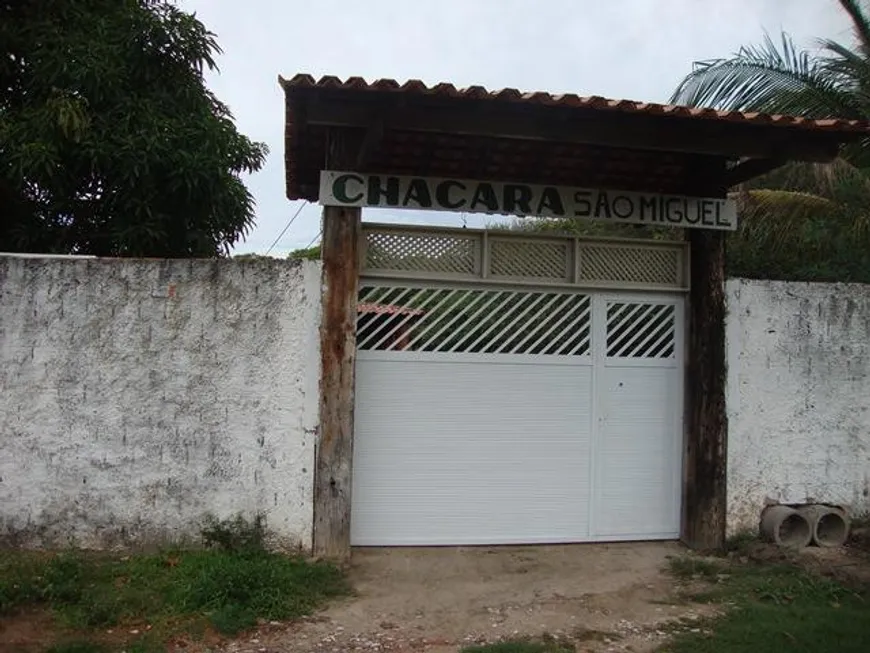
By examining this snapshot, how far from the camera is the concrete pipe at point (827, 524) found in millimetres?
6074

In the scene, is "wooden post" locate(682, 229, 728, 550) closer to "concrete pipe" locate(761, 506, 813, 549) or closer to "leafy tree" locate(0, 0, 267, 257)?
"concrete pipe" locate(761, 506, 813, 549)

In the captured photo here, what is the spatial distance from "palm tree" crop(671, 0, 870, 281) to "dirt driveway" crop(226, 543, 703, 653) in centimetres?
489

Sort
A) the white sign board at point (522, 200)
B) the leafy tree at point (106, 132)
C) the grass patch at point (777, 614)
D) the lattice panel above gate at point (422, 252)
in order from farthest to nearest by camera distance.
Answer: the leafy tree at point (106, 132) < the lattice panel above gate at point (422, 252) < the white sign board at point (522, 200) < the grass patch at point (777, 614)

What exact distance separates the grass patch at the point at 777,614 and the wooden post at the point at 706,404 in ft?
1.40

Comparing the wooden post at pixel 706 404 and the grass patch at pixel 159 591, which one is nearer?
the grass patch at pixel 159 591

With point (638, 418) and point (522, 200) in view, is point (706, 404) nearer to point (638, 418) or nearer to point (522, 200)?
point (638, 418)

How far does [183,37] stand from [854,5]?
713 centimetres

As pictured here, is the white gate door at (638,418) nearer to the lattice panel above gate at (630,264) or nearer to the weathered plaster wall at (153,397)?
the lattice panel above gate at (630,264)

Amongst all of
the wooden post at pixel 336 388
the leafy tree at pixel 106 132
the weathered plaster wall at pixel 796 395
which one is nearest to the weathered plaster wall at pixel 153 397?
the wooden post at pixel 336 388

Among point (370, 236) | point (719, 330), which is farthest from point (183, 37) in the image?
point (719, 330)

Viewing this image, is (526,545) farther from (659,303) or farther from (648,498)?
(659,303)

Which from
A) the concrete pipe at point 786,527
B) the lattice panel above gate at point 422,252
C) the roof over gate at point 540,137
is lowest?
the concrete pipe at point 786,527

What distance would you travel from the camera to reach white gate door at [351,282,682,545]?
5.86m

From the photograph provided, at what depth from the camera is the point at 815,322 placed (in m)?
6.31
